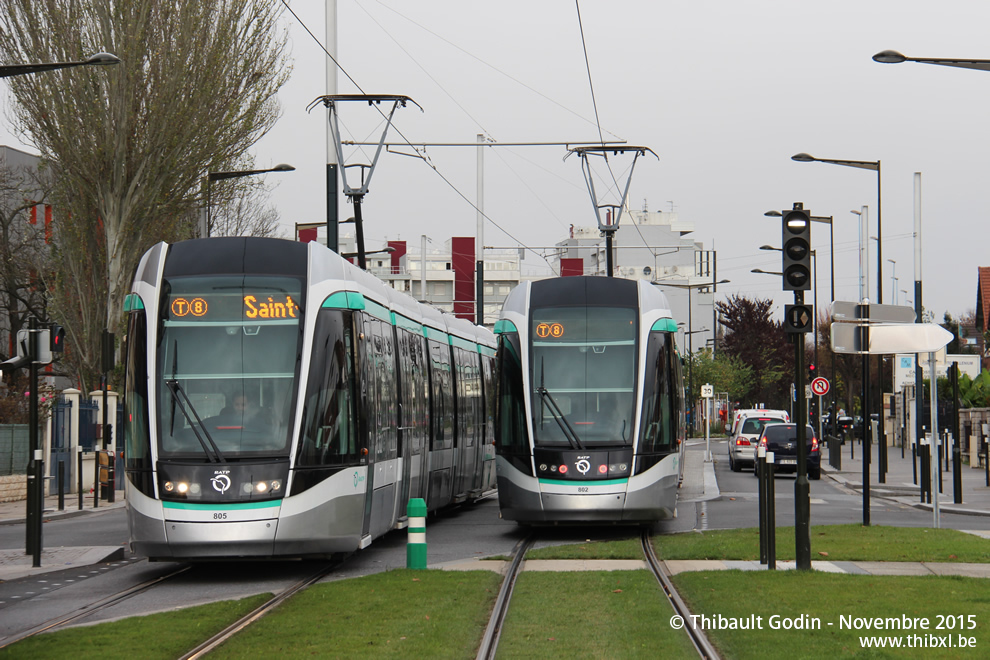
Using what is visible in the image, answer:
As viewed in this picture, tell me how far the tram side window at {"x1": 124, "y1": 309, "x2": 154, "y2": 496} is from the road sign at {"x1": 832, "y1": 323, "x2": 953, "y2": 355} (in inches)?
323

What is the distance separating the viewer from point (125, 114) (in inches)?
1382

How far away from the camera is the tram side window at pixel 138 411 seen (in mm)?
13555

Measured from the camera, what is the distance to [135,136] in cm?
3553

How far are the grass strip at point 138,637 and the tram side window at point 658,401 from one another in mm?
7603

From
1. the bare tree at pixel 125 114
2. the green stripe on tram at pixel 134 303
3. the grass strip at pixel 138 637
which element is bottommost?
the grass strip at pixel 138 637

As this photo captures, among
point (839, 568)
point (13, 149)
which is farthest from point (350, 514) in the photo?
point (13, 149)

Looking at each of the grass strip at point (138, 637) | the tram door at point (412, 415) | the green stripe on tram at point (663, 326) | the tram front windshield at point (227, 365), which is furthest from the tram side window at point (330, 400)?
the green stripe on tram at point (663, 326)

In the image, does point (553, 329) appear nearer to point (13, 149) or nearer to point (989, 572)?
point (989, 572)

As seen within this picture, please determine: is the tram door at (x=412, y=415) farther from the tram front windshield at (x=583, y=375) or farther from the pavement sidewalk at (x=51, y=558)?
the pavement sidewalk at (x=51, y=558)

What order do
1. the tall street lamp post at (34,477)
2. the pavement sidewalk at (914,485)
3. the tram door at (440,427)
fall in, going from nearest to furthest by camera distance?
the tall street lamp post at (34,477)
the tram door at (440,427)
the pavement sidewalk at (914,485)

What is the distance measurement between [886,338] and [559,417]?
13.9 ft

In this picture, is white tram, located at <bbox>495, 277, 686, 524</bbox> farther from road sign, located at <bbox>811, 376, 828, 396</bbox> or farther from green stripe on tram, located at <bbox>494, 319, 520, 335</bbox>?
road sign, located at <bbox>811, 376, 828, 396</bbox>

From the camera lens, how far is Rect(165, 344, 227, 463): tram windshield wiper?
13445 millimetres

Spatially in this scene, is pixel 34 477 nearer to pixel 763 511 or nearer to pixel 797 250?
pixel 763 511
